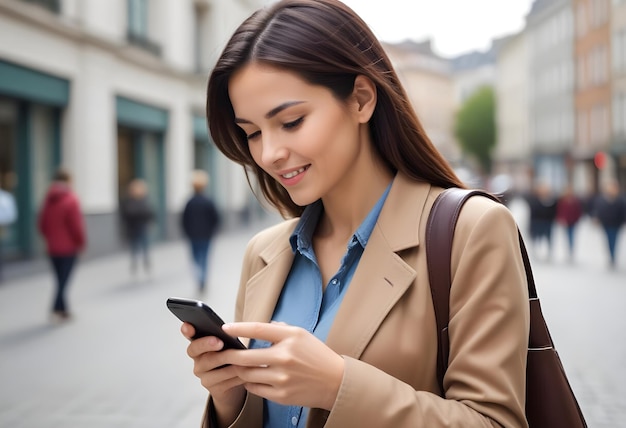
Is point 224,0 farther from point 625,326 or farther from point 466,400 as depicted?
point 466,400

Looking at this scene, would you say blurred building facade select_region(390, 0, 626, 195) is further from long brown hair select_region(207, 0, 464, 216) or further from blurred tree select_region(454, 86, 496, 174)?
long brown hair select_region(207, 0, 464, 216)

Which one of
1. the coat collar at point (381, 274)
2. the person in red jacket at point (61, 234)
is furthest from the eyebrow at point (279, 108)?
the person in red jacket at point (61, 234)

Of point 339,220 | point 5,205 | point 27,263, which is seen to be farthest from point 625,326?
point 27,263

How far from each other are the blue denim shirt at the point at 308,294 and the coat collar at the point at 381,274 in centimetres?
6

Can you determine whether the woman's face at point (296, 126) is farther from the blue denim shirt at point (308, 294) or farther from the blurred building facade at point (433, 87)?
the blurred building facade at point (433, 87)

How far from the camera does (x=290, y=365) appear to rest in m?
1.24

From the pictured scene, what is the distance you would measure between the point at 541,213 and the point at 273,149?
14.9m

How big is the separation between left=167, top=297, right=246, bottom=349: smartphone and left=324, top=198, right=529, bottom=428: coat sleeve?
24 centimetres

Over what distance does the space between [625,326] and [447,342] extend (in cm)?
Answer: 755

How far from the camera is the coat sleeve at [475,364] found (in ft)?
4.22

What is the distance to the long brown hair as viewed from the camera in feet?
4.92

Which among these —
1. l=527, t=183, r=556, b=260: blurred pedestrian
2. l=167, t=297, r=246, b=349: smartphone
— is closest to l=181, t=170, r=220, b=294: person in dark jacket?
l=527, t=183, r=556, b=260: blurred pedestrian

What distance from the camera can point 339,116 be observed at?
1.56 meters

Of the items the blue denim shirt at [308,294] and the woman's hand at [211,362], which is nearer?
the woman's hand at [211,362]
